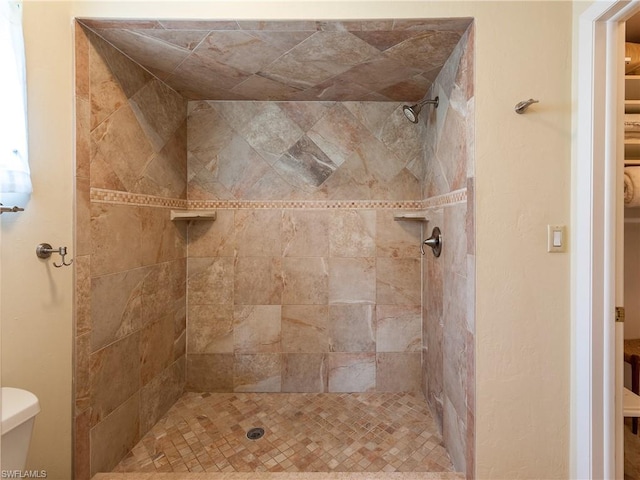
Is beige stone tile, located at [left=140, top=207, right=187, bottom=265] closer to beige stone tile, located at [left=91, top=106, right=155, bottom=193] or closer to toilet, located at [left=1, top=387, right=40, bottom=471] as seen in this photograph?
beige stone tile, located at [left=91, top=106, right=155, bottom=193]

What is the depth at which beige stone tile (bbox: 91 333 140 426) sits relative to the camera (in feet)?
3.99

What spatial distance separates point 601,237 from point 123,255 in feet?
6.41

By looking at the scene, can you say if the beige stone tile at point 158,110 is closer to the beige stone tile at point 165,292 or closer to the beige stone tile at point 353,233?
the beige stone tile at point 165,292

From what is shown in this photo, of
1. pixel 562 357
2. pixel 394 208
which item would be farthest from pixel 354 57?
pixel 562 357

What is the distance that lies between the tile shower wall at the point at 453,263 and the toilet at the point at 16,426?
1499mm

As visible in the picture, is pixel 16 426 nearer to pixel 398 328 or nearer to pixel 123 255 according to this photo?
pixel 123 255

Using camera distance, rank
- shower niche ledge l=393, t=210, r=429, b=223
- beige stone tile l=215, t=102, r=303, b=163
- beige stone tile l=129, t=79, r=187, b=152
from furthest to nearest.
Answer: beige stone tile l=215, t=102, r=303, b=163
shower niche ledge l=393, t=210, r=429, b=223
beige stone tile l=129, t=79, r=187, b=152

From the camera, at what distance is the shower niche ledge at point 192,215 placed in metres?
1.74

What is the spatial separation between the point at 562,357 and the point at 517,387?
204 millimetres

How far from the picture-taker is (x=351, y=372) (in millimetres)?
1914

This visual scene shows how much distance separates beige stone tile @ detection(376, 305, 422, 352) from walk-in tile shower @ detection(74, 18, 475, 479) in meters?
0.01

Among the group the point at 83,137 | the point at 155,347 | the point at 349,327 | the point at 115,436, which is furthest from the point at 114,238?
the point at 349,327

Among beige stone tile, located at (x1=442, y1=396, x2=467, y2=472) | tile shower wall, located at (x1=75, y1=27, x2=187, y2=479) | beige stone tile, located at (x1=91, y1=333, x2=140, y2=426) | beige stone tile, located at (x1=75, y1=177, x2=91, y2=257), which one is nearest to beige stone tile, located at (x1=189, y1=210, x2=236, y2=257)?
tile shower wall, located at (x1=75, y1=27, x2=187, y2=479)

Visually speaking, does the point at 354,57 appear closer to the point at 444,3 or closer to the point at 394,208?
the point at 444,3
